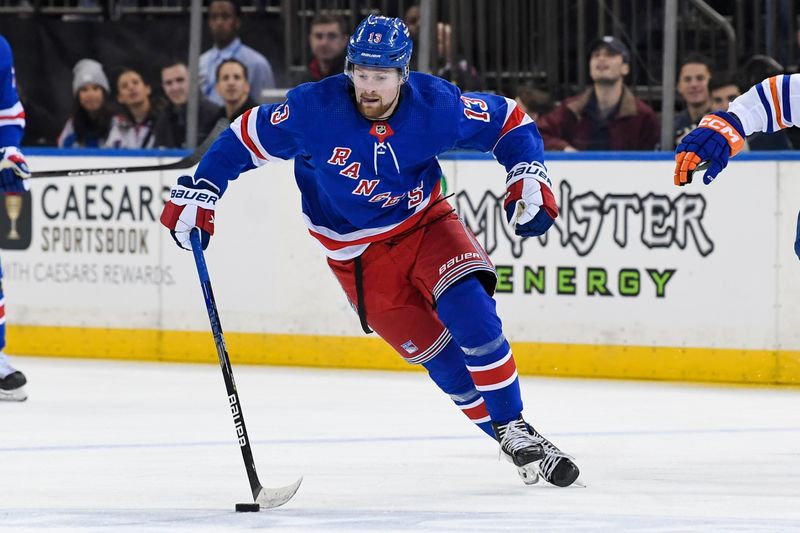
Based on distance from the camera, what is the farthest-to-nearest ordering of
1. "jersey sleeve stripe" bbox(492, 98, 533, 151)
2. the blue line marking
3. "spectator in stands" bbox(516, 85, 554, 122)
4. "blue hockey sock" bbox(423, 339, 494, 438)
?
"spectator in stands" bbox(516, 85, 554, 122) < the blue line marking < "blue hockey sock" bbox(423, 339, 494, 438) < "jersey sleeve stripe" bbox(492, 98, 533, 151)

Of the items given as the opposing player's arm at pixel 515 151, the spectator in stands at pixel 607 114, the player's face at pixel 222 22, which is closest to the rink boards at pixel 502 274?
the spectator in stands at pixel 607 114

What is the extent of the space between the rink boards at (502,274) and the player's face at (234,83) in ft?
1.33

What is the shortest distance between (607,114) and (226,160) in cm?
317

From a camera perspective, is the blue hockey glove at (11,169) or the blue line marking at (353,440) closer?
the blue line marking at (353,440)

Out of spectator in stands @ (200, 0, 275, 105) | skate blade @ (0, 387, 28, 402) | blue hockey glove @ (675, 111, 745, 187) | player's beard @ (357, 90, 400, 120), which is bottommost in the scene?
skate blade @ (0, 387, 28, 402)

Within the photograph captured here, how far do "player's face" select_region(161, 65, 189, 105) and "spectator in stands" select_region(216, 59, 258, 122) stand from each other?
0.20 m

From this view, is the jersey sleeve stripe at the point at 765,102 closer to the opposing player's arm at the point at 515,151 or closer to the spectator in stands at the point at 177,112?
the opposing player's arm at the point at 515,151

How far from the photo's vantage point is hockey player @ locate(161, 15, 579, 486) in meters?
→ 4.63

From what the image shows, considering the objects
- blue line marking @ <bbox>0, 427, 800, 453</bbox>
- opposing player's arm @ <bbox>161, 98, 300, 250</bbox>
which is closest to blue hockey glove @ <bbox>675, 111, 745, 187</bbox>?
opposing player's arm @ <bbox>161, 98, 300, 250</bbox>

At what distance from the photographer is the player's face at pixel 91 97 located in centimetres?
850

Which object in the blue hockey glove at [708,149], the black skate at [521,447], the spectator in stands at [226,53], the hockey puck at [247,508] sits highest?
the spectator in stands at [226,53]

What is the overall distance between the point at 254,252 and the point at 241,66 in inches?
35.0

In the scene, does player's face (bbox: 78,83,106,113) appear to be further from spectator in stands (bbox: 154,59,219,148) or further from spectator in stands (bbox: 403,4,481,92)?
spectator in stands (bbox: 403,4,481,92)

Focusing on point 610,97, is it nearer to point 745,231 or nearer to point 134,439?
point 745,231
